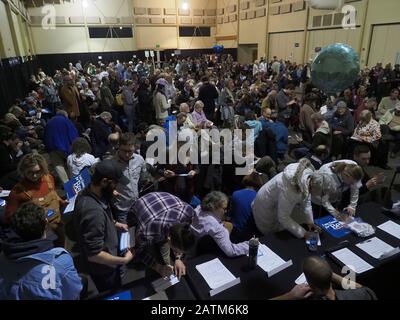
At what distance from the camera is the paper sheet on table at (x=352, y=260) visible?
2.04 m

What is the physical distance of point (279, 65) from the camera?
14250mm

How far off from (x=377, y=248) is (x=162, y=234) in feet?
5.69

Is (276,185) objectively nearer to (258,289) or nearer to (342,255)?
(342,255)

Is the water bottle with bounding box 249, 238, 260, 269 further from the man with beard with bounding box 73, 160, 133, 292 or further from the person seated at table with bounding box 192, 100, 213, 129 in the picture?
the person seated at table with bounding box 192, 100, 213, 129

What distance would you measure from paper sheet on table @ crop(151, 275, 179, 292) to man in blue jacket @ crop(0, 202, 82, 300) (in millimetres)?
517

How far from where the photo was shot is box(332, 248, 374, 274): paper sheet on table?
204cm

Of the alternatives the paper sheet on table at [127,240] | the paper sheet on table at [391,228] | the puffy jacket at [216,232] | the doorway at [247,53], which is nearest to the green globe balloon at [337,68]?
the paper sheet on table at [391,228]

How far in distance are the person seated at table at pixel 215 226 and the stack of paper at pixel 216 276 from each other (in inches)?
5.4

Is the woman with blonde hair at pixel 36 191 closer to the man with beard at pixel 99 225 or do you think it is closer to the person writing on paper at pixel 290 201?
the man with beard at pixel 99 225

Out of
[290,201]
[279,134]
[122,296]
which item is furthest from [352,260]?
[279,134]

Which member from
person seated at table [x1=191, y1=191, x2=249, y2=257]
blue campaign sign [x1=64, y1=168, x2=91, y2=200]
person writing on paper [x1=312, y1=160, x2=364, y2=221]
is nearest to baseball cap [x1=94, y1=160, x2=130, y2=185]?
person seated at table [x1=191, y1=191, x2=249, y2=257]

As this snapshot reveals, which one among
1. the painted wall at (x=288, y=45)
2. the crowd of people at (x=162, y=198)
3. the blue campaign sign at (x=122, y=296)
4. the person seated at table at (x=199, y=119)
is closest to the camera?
the crowd of people at (x=162, y=198)

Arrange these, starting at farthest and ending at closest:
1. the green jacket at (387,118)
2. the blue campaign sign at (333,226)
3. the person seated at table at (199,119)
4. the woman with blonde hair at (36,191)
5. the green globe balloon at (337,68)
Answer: the green jacket at (387,118) < the person seated at table at (199,119) < the green globe balloon at (337,68) < the woman with blonde hair at (36,191) < the blue campaign sign at (333,226)

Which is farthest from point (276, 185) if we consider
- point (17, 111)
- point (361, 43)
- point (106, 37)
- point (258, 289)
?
point (106, 37)
